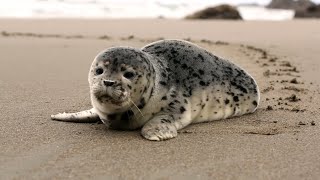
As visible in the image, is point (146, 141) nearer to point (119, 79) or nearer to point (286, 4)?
point (119, 79)

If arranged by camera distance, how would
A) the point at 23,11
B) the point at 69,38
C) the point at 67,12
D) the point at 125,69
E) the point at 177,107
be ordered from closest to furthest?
the point at 125,69
the point at 177,107
the point at 69,38
the point at 23,11
the point at 67,12

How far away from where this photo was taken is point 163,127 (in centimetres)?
332

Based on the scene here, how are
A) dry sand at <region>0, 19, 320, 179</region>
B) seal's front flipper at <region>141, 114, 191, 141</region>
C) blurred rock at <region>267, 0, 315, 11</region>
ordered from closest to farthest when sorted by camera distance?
dry sand at <region>0, 19, 320, 179</region> → seal's front flipper at <region>141, 114, 191, 141</region> → blurred rock at <region>267, 0, 315, 11</region>

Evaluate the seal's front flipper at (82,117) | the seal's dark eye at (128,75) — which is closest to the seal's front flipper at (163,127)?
the seal's dark eye at (128,75)

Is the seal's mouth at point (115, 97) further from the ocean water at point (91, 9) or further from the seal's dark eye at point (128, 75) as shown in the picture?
the ocean water at point (91, 9)

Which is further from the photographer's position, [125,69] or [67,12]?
[67,12]

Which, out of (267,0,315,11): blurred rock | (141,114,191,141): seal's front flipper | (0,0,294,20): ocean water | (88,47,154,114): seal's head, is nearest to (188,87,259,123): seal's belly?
(141,114,191,141): seal's front flipper

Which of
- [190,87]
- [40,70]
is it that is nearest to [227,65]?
[190,87]

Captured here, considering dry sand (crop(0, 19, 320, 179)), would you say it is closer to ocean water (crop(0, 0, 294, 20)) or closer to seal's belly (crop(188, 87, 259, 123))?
seal's belly (crop(188, 87, 259, 123))

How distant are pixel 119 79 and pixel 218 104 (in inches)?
34.0

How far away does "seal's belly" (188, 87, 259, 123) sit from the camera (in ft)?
12.1

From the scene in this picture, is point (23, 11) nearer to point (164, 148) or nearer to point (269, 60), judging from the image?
point (269, 60)

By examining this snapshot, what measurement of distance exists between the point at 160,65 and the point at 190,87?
0.78ft

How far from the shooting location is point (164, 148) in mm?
3039
